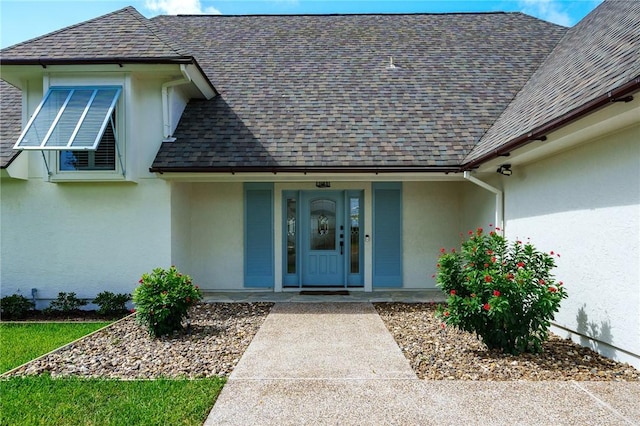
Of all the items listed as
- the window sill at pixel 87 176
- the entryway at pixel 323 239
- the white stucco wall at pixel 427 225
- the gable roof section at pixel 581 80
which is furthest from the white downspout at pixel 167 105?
the gable roof section at pixel 581 80

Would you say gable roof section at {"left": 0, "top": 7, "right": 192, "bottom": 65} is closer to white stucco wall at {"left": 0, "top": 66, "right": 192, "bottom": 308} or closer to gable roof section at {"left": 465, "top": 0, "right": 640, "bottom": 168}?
white stucco wall at {"left": 0, "top": 66, "right": 192, "bottom": 308}

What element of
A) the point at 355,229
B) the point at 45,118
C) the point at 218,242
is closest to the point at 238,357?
the point at 218,242

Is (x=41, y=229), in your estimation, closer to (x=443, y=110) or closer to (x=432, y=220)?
(x=432, y=220)

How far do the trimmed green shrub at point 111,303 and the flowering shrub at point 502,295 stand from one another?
6.41 meters

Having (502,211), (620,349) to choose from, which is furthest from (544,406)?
(502,211)

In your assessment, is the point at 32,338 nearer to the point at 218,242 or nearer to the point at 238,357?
the point at 238,357

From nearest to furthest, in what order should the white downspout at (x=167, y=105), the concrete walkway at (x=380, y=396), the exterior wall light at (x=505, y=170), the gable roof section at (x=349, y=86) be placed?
the concrete walkway at (x=380, y=396) < the exterior wall light at (x=505, y=170) < the white downspout at (x=167, y=105) < the gable roof section at (x=349, y=86)

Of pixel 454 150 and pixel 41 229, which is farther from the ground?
pixel 454 150

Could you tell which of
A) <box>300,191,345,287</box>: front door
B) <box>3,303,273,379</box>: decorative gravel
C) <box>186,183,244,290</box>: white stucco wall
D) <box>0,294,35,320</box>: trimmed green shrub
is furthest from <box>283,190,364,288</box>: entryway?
<box>0,294,35,320</box>: trimmed green shrub

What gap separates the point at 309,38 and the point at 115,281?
10090mm

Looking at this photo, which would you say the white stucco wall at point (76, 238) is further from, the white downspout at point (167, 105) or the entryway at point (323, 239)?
the entryway at point (323, 239)

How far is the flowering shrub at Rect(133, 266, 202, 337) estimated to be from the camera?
Answer: 5992mm

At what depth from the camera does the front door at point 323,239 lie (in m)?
10.1

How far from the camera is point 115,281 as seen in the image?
8406 millimetres
